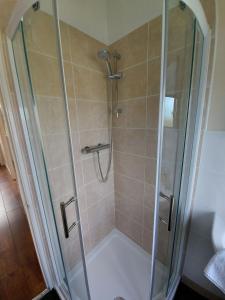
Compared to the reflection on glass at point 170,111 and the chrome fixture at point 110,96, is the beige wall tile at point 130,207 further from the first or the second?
the reflection on glass at point 170,111

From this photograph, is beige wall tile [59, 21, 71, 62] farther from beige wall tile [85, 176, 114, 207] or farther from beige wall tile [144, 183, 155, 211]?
beige wall tile [144, 183, 155, 211]

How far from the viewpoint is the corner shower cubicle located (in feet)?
2.62

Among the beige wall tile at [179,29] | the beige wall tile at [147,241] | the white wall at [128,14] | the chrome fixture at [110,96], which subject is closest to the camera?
the beige wall tile at [179,29]

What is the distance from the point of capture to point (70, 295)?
108cm

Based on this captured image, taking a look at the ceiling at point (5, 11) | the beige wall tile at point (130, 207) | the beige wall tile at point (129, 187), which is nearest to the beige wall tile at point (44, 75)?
the ceiling at point (5, 11)

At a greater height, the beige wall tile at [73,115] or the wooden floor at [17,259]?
the beige wall tile at [73,115]

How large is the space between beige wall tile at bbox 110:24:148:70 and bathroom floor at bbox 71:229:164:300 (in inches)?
63.8

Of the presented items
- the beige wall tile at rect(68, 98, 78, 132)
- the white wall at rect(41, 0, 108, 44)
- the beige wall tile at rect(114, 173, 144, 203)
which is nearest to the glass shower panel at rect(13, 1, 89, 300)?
the beige wall tile at rect(68, 98, 78, 132)

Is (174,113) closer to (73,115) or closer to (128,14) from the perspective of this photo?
(73,115)

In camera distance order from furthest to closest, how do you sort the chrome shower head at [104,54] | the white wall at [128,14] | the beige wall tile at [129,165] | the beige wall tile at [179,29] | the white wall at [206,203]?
the beige wall tile at [129,165], the chrome shower head at [104,54], the white wall at [128,14], the white wall at [206,203], the beige wall tile at [179,29]

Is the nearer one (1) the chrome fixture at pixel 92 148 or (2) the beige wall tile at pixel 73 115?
(2) the beige wall tile at pixel 73 115

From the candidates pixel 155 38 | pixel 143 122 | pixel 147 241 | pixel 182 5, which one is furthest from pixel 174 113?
pixel 147 241

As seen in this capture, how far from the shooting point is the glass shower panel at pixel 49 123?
→ 2.65 feet

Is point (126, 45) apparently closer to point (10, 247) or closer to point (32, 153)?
point (32, 153)
